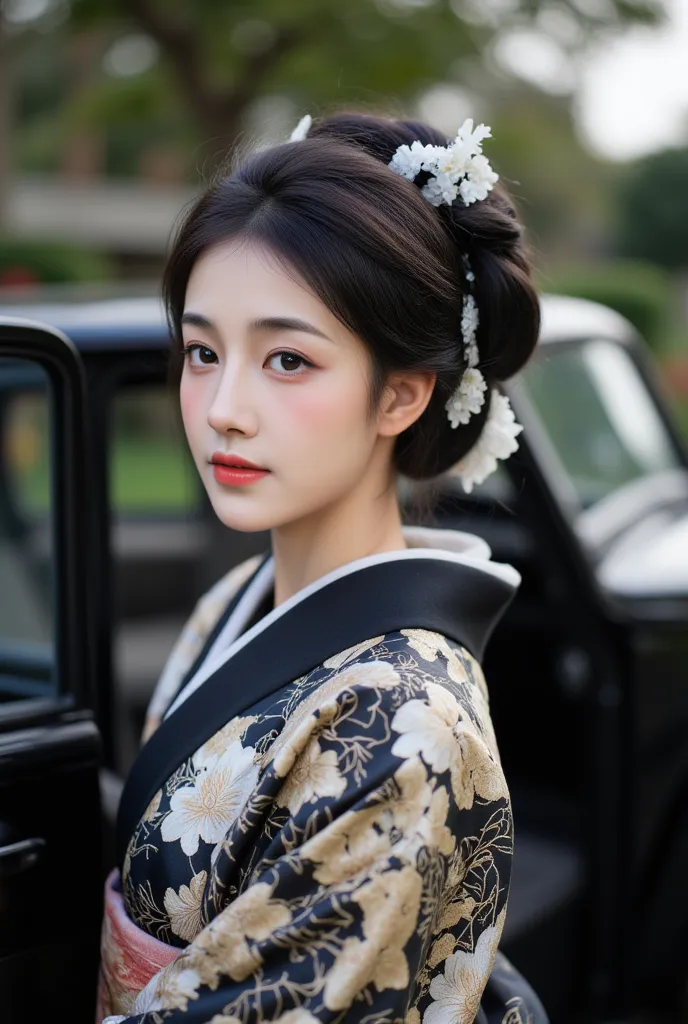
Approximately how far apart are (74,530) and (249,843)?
0.56m

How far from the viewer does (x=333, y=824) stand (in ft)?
3.81

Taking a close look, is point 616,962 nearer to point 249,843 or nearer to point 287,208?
point 249,843

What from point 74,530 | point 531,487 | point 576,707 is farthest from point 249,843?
point 576,707

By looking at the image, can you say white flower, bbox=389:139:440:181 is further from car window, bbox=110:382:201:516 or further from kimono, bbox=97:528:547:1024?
car window, bbox=110:382:201:516

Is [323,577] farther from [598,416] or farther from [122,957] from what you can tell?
[598,416]

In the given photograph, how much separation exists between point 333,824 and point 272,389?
0.49 m

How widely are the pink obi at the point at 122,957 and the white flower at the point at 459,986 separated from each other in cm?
30

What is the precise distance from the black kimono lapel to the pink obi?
81 mm

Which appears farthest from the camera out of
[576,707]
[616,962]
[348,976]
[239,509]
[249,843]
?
[576,707]

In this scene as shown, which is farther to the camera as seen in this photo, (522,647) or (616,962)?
A: (522,647)

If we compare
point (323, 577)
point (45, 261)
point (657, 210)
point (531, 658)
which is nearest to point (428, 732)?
point (323, 577)

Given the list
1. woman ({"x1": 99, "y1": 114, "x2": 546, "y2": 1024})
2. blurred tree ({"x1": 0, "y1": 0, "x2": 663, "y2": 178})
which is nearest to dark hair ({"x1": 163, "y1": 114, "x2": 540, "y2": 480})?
woman ({"x1": 99, "y1": 114, "x2": 546, "y2": 1024})

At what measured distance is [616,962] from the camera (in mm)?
2588

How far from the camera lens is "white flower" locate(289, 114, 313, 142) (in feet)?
5.05
